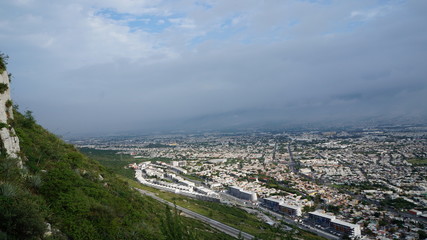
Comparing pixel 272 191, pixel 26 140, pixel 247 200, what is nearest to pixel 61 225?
pixel 26 140

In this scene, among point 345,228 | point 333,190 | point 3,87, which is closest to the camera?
point 3,87

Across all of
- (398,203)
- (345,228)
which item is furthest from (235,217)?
(398,203)

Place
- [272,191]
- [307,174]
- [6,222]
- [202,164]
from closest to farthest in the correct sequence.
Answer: [6,222], [272,191], [307,174], [202,164]

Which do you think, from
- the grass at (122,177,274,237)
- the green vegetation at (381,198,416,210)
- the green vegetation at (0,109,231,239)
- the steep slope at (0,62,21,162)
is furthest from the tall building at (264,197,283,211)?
the steep slope at (0,62,21,162)

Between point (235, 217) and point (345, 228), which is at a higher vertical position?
point (235, 217)

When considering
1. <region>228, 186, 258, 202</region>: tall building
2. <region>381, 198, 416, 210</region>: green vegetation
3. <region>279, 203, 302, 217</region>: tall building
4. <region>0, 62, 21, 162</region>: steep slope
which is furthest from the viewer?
<region>228, 186, 258, 202</region>: tall building

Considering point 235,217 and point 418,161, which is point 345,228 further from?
point 418,161

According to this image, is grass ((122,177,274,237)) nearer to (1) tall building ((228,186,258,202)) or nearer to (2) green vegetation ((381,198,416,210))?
(1) tall building ((228,186,258,202))

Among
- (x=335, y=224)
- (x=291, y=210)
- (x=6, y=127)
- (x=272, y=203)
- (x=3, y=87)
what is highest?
(x=3, y=87)

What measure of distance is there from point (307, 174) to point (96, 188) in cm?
4126

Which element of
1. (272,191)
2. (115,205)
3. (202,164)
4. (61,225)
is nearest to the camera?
(61,225)

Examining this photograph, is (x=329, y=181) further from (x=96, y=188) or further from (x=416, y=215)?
(x=96, y=188)

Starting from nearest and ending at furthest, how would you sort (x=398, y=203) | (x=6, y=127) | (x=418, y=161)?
(x=6, y=127), (x=398, y=203), (x=418, y=161)

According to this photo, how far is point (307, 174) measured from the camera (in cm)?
4341
